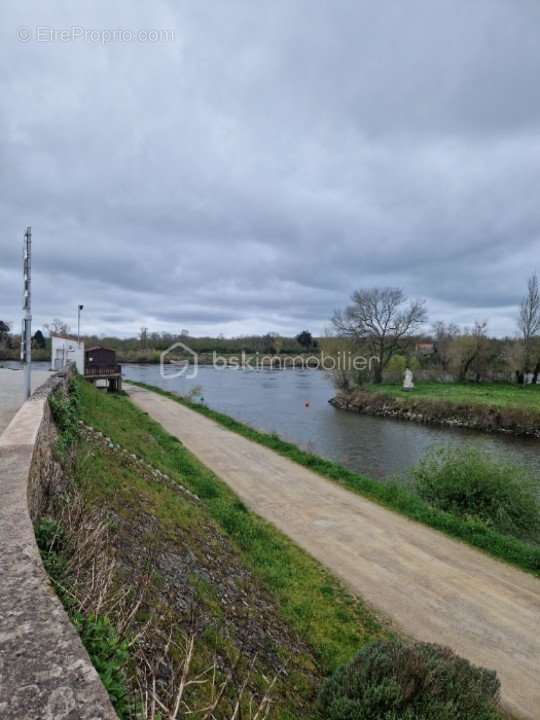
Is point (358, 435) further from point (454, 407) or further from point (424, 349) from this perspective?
point (424, 349)

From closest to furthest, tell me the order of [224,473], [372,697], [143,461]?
[372,697], [143,461], [224,473]

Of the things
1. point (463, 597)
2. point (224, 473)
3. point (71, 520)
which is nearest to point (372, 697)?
point (71, 520)

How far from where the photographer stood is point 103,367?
1549 inches

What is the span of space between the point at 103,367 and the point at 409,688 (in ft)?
129

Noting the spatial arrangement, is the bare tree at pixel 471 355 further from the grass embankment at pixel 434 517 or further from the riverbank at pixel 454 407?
the grass embankment at pixel 434 517

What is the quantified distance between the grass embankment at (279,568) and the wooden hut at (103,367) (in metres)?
30.7

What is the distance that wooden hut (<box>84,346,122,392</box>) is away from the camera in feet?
125

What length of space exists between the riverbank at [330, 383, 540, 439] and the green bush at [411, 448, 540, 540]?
18.9m

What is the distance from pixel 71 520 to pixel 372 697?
3.17m

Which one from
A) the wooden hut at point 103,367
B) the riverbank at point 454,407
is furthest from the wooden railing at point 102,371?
the riverbank at point 454,407

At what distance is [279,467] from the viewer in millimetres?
15461

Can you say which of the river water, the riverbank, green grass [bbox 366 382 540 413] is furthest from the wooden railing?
green grass [bbox 366 382 540 413]

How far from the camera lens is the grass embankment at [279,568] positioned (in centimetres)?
505

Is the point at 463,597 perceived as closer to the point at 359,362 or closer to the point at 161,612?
the point at 161,612
